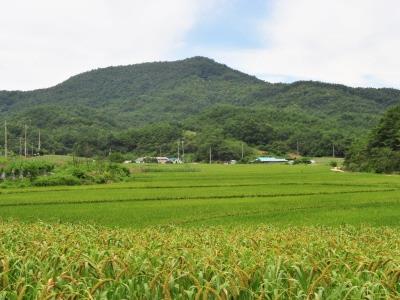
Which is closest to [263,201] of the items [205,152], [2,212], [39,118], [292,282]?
[2,212]

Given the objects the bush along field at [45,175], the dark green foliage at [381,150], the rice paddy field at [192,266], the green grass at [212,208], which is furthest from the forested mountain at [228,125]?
the rice paddy field at [192,266]

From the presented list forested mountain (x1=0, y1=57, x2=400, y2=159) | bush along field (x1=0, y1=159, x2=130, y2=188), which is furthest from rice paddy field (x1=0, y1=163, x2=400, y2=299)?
forested mountain (x1=0, y1=57, x2=400, y2=159)

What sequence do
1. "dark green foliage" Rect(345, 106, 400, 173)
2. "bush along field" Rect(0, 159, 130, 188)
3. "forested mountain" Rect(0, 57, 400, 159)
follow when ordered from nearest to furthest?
"bush along field" Rect(0, 159, 130, 188) < "dark green foliage" Rect(345, 106, 400, 173) < "forested mountain" Rect(0, 57, 400, 159)

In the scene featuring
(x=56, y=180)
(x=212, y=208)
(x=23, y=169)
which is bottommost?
(x=212, y=208)

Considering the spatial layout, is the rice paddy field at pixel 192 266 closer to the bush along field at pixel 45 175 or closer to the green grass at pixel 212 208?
the green grass at pixel 212 208

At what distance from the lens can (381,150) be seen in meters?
64.6

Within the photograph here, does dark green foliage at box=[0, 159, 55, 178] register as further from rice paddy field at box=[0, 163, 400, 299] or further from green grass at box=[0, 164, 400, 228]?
rice paddy field at box=[0, 163, 400, 299]

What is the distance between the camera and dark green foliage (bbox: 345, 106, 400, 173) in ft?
205

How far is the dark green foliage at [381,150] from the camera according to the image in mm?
62406

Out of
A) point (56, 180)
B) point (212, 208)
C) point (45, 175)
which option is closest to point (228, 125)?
point (45, 175)

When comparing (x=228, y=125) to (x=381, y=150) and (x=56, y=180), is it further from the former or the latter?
(x=56, y=180)

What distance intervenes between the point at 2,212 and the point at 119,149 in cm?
10414

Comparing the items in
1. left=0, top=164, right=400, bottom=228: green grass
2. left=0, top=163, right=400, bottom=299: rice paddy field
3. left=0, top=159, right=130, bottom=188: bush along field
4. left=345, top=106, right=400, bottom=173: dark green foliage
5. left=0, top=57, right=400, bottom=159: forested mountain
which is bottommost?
left=0, top=164, right=400, bottom=228: green grass

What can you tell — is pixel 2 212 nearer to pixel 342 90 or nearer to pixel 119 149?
pixel 119 149
